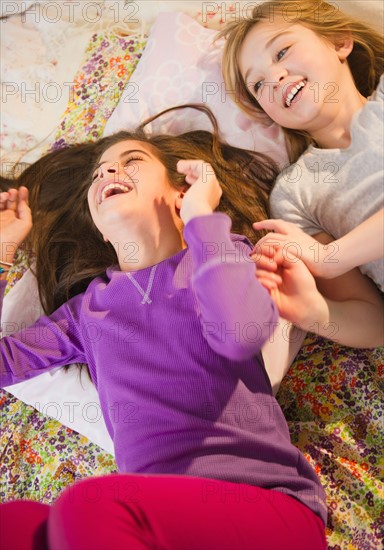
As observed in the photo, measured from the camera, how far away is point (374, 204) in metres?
1.30

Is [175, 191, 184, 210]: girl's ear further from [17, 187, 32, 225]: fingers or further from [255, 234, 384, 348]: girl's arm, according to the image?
[17, 187, 32, 225]: fingers

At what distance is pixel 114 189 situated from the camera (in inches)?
50.9

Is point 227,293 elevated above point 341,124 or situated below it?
below

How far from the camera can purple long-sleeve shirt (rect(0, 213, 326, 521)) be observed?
3.45 feet

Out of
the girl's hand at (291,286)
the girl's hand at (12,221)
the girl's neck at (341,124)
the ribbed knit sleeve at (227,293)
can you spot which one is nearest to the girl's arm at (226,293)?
the ribbed knit sleeve at (227,293)

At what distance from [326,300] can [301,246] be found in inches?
5.5

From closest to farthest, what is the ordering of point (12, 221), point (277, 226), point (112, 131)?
1. point (277, 226)
2. point (12, 221)
3. point (112, 131)

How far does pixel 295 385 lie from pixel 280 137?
0.66 meters

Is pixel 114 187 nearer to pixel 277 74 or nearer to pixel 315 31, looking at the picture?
pixel 277 74

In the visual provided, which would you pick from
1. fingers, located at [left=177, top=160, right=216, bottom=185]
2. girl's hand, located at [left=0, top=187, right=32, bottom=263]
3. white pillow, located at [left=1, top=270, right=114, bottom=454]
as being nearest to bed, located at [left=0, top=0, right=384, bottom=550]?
white pillow, located at [left=1, top=270, right=114, bottom=454]

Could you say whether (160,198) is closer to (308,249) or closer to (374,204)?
(308,249)

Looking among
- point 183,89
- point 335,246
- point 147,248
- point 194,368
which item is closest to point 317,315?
point 335,246

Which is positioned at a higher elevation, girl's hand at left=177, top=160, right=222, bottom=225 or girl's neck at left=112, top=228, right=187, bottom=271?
girl's hand at left=177, top=160, right=222, bottom=225

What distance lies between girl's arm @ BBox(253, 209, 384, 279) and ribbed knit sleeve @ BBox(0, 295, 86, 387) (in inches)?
20.6
